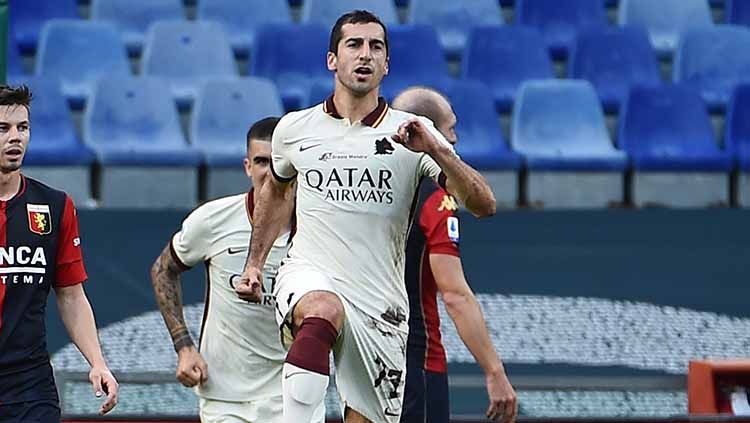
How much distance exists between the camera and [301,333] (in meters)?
4.83

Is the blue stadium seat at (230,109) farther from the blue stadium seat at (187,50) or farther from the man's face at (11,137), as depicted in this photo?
the man's face at (11,137)

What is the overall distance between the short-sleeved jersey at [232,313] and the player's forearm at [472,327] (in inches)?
27.4

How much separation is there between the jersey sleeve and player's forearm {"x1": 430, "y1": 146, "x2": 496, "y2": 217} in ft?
3.81

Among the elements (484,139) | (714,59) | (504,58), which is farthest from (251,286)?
(714,59)

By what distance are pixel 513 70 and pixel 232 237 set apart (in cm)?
563

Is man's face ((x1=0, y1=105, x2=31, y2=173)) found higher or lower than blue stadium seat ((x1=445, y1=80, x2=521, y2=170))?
higher

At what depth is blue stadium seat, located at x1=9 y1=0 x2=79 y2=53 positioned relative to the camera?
37.1 ft

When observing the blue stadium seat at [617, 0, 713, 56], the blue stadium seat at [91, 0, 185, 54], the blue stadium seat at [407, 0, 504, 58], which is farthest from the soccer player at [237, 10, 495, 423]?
the blue stadium seat at [617, 0, 713, 56]

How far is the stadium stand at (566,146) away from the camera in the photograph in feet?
33.2

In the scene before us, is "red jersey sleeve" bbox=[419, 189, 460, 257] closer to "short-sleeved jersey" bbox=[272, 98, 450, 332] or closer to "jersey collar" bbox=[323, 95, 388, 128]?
"short-sleeved jersey" bbox=[272, 98, 450, 332]

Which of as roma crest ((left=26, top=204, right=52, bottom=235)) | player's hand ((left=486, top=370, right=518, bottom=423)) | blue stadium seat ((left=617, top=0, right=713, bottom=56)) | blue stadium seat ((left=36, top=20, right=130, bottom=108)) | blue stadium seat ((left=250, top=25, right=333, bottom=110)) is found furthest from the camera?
blue stadium seat ((left=617, top=0, right=713, bottom=56))

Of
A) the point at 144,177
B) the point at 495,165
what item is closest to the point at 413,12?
the point at 495,165

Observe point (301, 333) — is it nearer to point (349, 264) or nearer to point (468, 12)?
point (349, 264)

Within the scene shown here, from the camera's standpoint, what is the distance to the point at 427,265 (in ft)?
18.9
